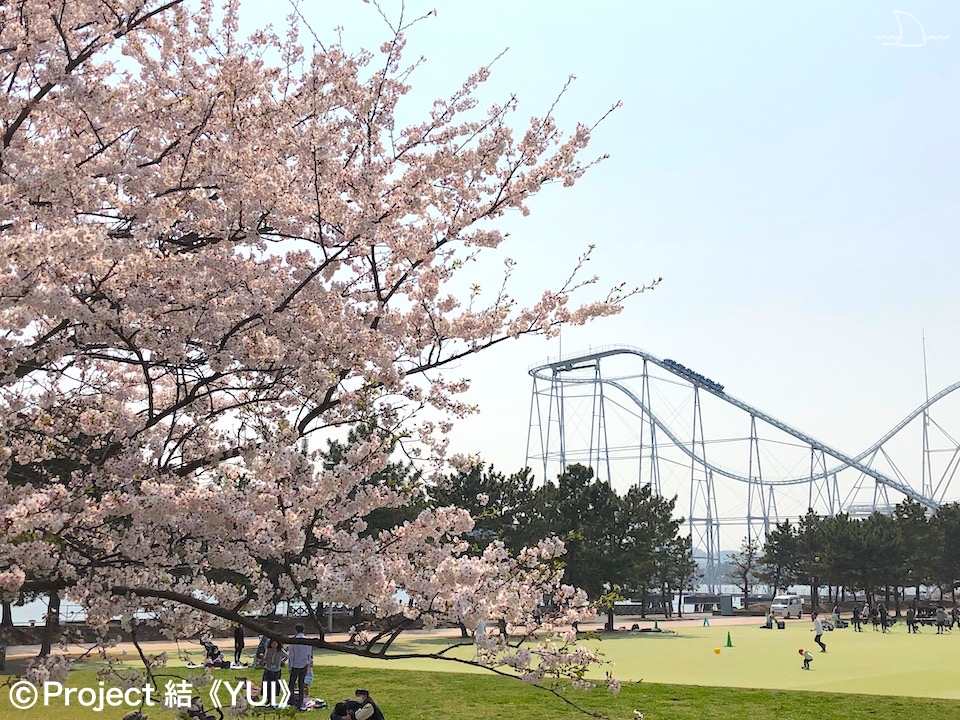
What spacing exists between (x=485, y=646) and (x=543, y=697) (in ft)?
37.5

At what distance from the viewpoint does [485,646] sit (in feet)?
16.1

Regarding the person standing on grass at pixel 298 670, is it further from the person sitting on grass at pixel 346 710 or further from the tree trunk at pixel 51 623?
the tree trunk at pixel 51 623

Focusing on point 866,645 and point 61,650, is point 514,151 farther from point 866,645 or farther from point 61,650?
point 866,645

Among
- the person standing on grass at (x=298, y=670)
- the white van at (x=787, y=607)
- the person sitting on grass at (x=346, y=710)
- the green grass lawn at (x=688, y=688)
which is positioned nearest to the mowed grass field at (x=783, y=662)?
the green grass lawn at (x=688, y=688)

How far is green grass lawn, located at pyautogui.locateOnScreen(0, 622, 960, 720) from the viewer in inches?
522

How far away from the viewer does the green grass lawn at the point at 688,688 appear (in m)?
13.2

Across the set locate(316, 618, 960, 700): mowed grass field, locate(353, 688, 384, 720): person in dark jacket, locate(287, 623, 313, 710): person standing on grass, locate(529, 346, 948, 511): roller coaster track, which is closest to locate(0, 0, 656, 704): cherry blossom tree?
locate(353, 688, 384, 720): person in dark jacket

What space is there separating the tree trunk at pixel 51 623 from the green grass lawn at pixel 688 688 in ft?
25.7

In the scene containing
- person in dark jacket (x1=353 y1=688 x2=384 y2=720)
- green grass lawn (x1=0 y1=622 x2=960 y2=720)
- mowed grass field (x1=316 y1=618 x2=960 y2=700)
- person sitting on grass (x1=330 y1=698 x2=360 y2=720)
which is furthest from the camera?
mowed grass field (x1=316 y1=618 x2=960 y2=700)

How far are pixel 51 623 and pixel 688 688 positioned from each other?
545 inches

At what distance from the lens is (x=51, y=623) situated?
482cm

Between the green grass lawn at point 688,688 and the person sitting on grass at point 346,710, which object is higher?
the person sitting on grass at point 346,710

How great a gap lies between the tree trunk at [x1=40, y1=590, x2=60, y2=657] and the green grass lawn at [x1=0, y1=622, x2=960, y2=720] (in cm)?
784

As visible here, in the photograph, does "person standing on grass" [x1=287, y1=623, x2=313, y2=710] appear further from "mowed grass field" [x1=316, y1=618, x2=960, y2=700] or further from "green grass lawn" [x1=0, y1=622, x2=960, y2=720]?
"mowed grass field" [x1=316, y1=618, x2=960, y2=700]
